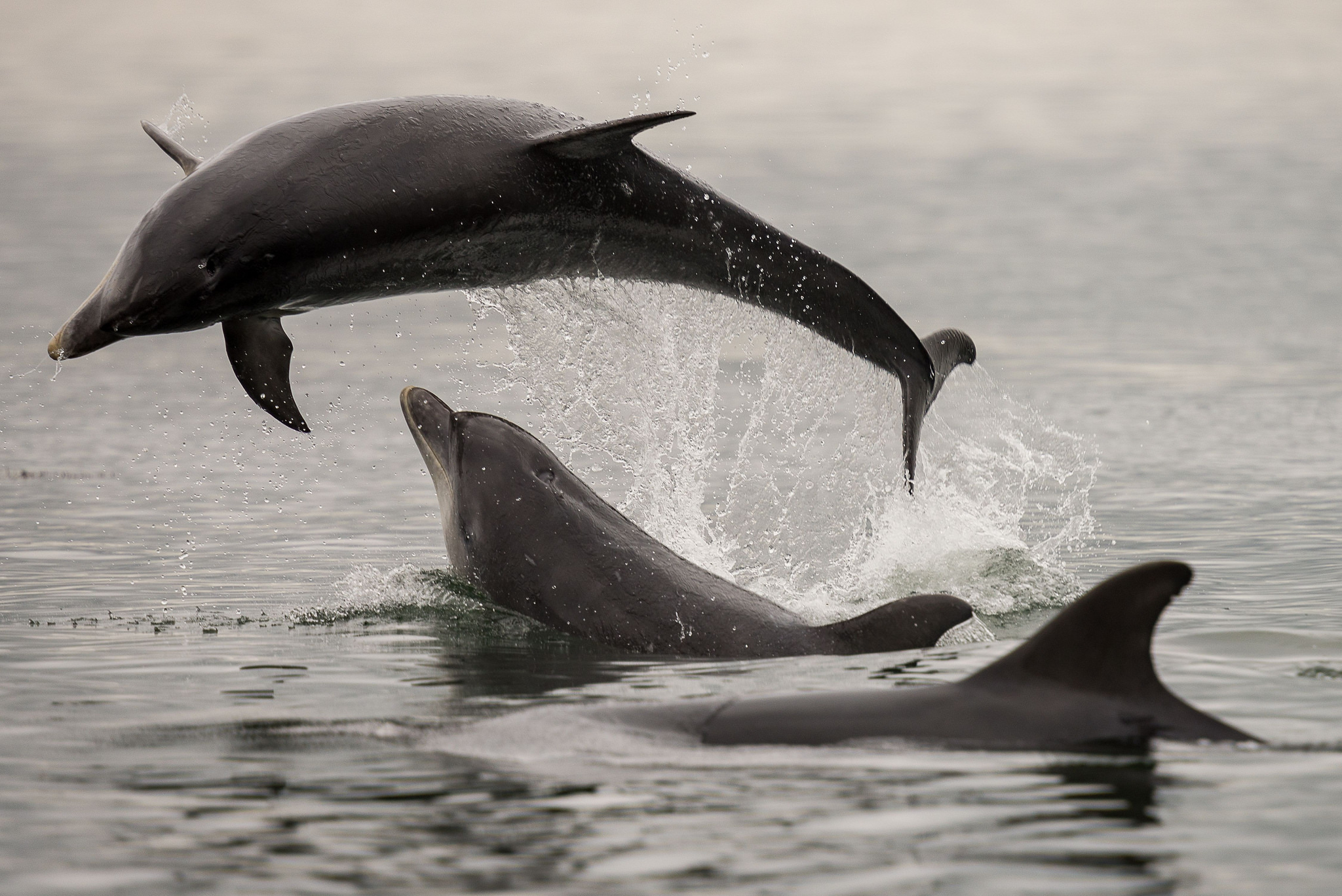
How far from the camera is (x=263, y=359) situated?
12.2 metres

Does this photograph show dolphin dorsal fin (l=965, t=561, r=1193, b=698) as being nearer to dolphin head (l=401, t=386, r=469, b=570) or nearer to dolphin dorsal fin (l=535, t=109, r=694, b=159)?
dolphin dorsal fin (l=535, t=109, r=694, b=159)

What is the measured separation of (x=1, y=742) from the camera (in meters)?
9.55

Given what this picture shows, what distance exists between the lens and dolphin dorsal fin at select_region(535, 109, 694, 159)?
1190cm

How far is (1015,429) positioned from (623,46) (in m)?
86.4

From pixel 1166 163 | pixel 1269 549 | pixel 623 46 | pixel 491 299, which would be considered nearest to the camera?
pixel 491 299

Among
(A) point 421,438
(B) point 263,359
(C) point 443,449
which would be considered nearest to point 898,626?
(C) point 443,449

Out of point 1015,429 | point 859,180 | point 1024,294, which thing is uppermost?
point 859,180

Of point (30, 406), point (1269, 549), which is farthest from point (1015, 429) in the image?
point (30, 406)

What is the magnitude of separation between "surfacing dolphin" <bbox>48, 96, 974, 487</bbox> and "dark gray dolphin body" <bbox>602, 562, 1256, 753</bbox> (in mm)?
3755

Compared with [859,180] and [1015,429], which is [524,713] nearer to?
[1015,429]

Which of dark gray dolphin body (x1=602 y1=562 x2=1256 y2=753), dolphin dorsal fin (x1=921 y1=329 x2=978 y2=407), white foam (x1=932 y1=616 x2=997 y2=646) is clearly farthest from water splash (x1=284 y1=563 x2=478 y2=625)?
dark gray dolphin body (x1=602 y1=562 x2=1256 y2=753)

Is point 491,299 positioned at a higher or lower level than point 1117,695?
higher

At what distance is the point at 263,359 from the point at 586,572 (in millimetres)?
2327

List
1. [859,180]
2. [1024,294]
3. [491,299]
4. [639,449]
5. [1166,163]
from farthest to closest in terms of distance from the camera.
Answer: [1166,163] → [859,180] → [1024,294] → [639,449] → [491,299]
